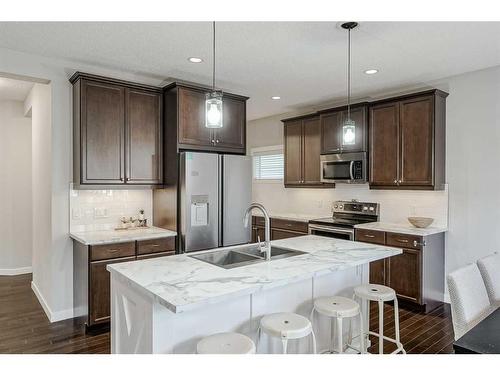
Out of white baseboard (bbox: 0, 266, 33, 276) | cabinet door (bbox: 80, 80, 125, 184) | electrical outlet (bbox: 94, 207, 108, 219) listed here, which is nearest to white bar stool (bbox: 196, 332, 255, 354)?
cabinet door (bbox: 80, 80, 125, 184)

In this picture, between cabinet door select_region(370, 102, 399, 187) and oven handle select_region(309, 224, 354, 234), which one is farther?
oven handle select_region(309, 224, 354, 234)

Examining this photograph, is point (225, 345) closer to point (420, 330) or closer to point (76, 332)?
point (76, 332)

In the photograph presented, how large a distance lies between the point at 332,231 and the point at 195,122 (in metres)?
2.26

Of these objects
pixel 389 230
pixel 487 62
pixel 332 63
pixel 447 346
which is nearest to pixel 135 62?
pixel 332 63

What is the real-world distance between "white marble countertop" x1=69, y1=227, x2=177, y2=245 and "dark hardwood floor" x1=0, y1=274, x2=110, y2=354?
32.9 inches

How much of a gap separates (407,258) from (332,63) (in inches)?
89.1

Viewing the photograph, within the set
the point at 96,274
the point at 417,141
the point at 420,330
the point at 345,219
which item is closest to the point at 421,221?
the point at 417,141

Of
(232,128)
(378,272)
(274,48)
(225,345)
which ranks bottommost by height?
(378,272)

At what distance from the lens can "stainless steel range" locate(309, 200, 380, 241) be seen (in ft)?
14.8

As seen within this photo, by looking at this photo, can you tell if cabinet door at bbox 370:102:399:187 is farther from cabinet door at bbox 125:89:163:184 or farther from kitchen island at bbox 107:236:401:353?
cabinet door at bbox 125:89:163:184

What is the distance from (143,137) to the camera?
3889 millimetres

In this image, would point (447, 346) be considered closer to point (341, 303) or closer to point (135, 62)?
point (341, 303)

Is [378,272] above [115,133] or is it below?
below

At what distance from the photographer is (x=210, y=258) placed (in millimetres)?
2570
